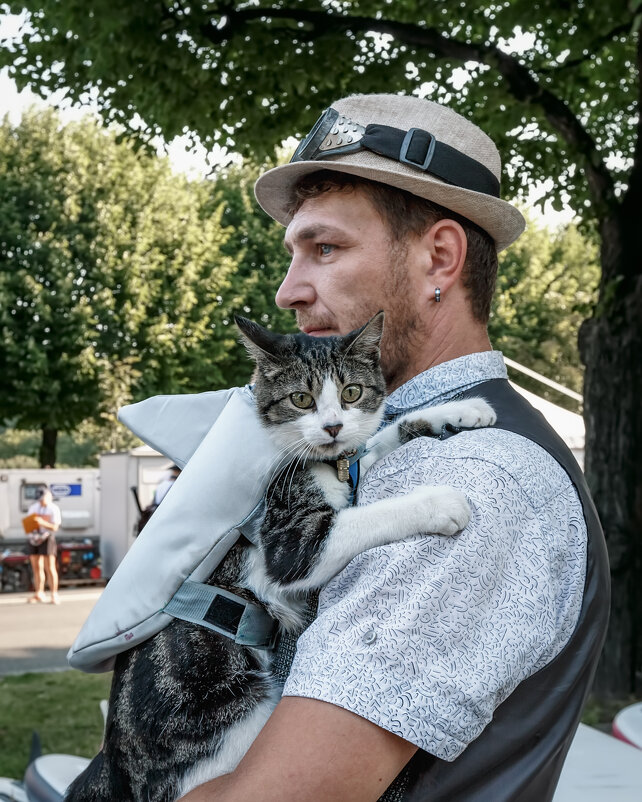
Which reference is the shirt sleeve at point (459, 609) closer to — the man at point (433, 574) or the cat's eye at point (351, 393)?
the man at point (433, 574)

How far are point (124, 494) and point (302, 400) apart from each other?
66.0 ft

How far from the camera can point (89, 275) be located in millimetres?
28016

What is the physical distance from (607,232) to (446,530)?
7038 millimetres

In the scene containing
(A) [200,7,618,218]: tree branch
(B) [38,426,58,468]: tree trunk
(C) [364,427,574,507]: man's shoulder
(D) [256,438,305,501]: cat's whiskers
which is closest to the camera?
(C) [364,427,574,507]: man's shoulder

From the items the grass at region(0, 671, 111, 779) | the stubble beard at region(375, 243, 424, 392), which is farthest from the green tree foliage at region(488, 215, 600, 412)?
the stubble beard at region(375, 243, 424, 392)

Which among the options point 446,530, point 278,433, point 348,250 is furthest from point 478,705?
point 348,250

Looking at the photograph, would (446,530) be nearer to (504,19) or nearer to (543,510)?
(543,510)

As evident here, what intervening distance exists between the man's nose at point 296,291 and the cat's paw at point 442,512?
3.24 feet

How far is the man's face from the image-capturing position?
7.89 ft

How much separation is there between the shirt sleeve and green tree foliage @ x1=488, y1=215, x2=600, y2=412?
3590 centimetres

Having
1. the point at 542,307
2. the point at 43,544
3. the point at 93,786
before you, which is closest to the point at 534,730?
the point at 93,786

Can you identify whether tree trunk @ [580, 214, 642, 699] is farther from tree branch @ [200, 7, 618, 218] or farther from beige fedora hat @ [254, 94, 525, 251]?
beige fedora hat @ [254, 94, 525, 251]

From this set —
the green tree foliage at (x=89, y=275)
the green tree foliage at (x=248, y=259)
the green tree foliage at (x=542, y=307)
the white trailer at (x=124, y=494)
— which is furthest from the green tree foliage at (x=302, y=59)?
the green tree foliage at (x=542, y=307)

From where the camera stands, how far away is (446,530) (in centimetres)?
169
